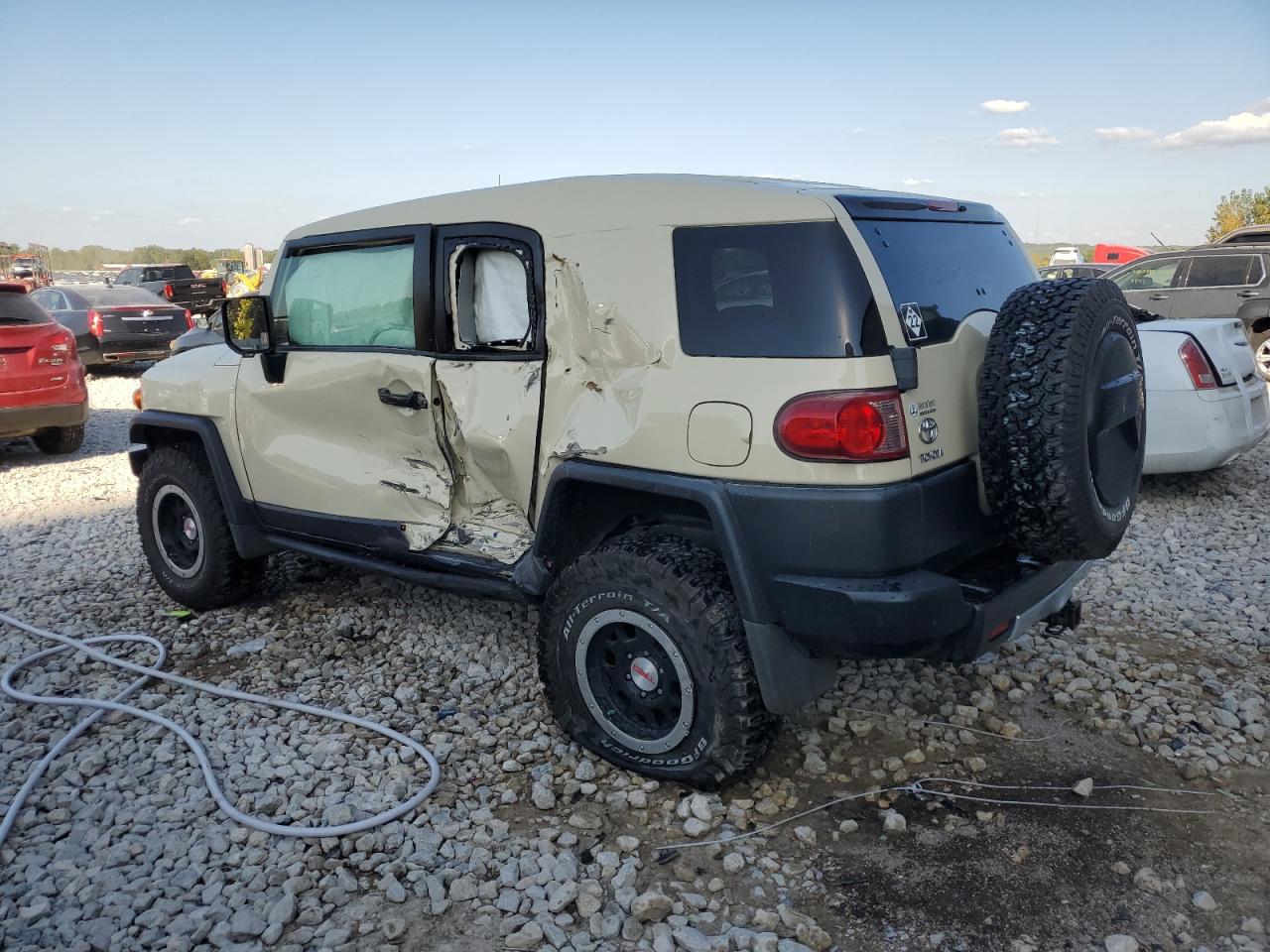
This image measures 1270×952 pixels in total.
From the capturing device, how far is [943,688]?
12.5ft

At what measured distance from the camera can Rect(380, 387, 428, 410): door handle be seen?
3.61 metres

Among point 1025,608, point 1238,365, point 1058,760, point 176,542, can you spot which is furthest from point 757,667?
point 1238,365

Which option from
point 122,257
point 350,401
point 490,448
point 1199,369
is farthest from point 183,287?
point 122,257

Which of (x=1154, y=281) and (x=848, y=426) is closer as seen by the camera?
(x=848, y=426)

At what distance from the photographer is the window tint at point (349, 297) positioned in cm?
375

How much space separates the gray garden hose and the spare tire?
213 centimetres

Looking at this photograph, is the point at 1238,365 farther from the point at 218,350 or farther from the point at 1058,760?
the point at 218,350

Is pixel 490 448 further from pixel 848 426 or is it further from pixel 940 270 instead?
pixel 940 270

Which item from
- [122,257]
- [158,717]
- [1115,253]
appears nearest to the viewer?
[158,717]

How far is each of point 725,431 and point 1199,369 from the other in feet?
15.8

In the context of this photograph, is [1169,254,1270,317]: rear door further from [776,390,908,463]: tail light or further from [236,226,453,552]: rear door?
[236,226,453,552]: rear door

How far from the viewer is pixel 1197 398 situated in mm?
6113

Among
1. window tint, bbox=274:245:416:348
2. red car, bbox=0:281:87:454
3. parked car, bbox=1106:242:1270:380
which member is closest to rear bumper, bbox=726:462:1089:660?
window tint, bbox=274:245:416:348

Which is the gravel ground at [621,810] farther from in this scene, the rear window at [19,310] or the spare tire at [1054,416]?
the rear window at [19,310]
